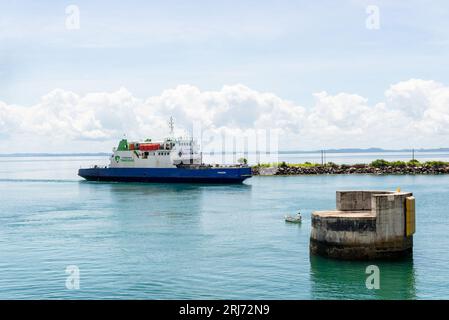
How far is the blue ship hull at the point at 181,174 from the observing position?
69.6m

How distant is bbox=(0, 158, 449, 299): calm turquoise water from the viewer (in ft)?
64.0

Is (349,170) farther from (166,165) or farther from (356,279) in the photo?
(356,279)

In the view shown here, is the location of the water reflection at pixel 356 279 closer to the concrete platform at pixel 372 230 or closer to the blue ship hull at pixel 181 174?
the concrete platform at pixel 372 230

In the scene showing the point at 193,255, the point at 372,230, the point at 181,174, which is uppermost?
the point at 181,174

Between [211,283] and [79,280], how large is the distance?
16.9 feet

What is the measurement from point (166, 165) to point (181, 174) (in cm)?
304

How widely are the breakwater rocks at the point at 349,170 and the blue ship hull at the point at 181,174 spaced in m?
21.2

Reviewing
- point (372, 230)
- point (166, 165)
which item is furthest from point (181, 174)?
point (372, 230)

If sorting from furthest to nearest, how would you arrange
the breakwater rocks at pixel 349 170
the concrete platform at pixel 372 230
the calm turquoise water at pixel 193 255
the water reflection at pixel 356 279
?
the breakwater rocks at pixel 349 170 → the concrete platform at pixel 372 230 → the calm turquoise water at pixel 193 255 → the water reflection at pixel 356 279

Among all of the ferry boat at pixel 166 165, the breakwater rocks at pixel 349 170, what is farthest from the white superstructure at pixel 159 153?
the breakwater rocks at pixel 349 170

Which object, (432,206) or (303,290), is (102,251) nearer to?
(303,290)

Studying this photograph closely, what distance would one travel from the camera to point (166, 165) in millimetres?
A: 72750

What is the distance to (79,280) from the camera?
20938 mm

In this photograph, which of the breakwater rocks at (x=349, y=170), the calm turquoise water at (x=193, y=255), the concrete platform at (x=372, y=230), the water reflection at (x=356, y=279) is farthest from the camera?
the breakwater rocks at (x=349, y=170)
